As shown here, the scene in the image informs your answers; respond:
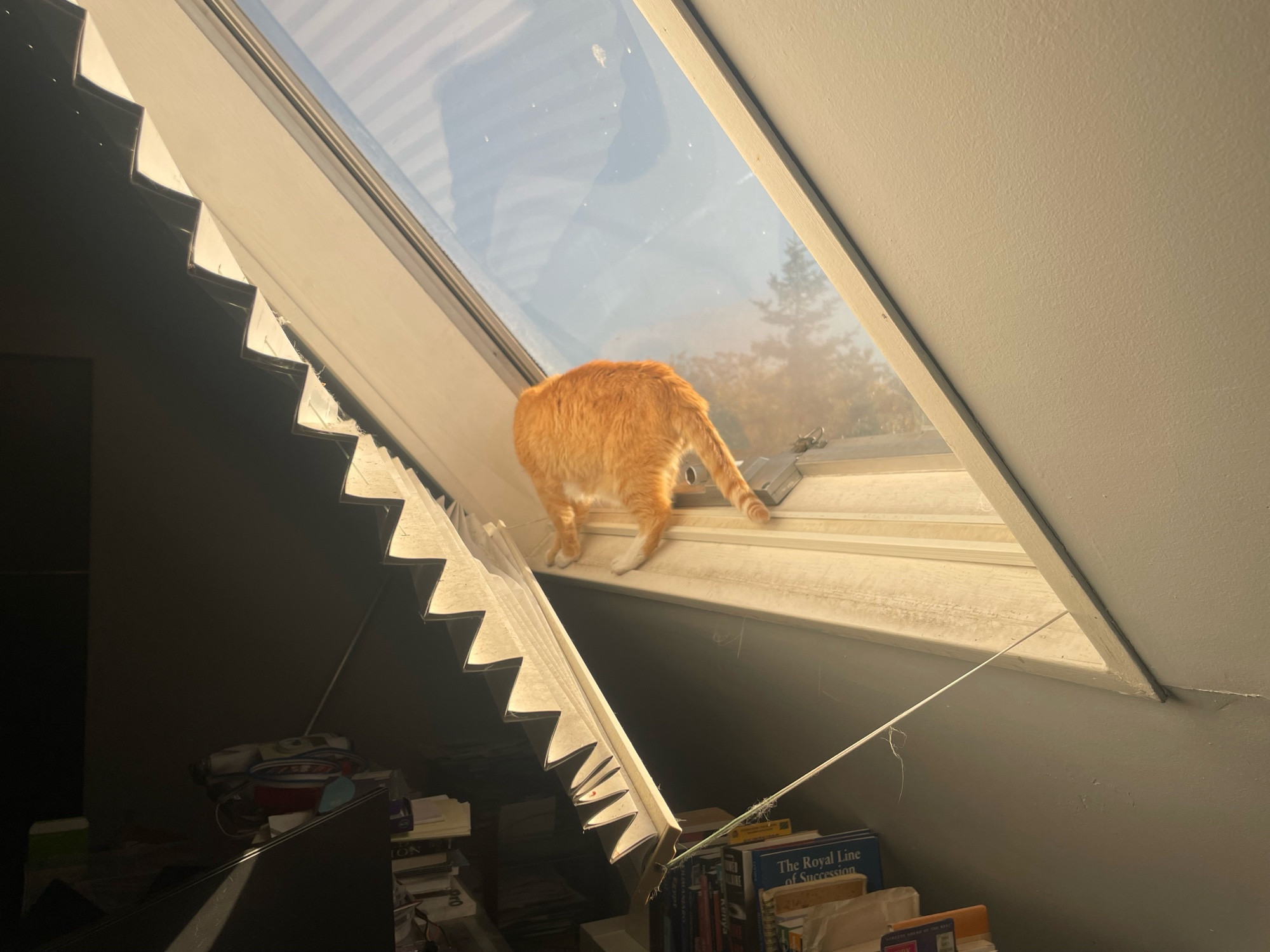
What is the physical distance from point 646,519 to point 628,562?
126 millimetres

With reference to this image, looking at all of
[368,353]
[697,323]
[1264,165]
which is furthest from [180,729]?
[1264,165]

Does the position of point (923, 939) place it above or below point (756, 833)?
above

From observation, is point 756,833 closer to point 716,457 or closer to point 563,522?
point 716,457

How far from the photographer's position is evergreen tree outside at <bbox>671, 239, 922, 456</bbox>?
5.14ft

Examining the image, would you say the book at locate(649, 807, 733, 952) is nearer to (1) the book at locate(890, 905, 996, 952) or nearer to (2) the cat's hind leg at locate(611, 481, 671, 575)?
(1) the book at locate(890, 905, 996, 952)

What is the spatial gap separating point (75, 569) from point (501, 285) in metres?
1.57

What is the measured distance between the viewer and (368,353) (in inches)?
94.9

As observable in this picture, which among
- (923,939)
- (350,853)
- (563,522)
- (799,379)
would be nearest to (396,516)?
(350,853)

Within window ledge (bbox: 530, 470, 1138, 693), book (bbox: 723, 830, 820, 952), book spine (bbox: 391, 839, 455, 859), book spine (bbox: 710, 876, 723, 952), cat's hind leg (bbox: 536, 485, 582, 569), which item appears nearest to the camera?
window ledge (bbox: 530, 470, 1138, 693)

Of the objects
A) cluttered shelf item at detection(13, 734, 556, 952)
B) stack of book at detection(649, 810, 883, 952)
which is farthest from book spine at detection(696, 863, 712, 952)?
cluttered shelf item at detection(13, 734, 556, 952)

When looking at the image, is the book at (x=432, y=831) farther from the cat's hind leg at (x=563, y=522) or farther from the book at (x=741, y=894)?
the cat's hind leg at (x=563, y=522)

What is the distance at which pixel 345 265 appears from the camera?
2285 mm

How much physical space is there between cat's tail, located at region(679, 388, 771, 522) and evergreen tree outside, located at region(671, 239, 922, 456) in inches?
7.2

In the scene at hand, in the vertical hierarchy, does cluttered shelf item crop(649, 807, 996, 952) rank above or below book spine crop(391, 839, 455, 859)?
below
